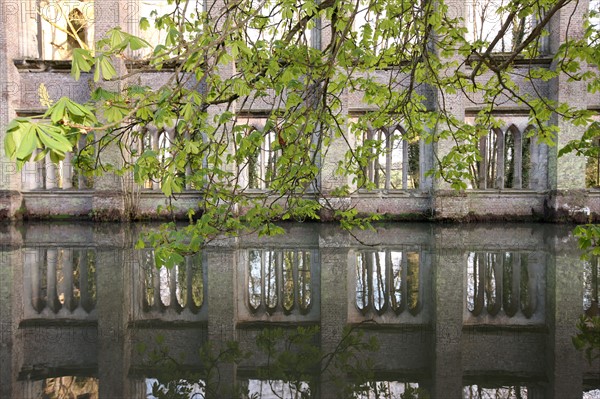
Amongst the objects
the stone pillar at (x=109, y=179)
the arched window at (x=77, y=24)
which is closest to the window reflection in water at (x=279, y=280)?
the stone pillar at (x=109, y=179)

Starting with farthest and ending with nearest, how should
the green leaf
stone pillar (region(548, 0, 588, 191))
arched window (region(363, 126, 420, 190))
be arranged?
arched window (region(363, 126, 420, 190)) → stone pillar (region(548, 0, 588, 191)) → the green leaf

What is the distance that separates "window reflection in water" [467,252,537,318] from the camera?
4.42 metres

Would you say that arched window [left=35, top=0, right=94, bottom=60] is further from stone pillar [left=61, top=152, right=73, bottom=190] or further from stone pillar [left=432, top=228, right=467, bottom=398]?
stone pillar [left=432, top=228, right=467, bottom=398]

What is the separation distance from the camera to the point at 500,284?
5387 millimetres

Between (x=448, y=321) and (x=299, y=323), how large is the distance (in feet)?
4.38

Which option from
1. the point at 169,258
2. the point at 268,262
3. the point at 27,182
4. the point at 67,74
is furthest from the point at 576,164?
the point at 27,182

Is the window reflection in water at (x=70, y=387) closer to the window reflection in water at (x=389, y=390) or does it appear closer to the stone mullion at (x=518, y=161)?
the window reflection in water at (x=389, y=390)

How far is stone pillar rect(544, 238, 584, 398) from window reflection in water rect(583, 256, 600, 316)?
0.05 metres

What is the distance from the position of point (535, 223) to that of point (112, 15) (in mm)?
13724

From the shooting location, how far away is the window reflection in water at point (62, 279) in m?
4.66

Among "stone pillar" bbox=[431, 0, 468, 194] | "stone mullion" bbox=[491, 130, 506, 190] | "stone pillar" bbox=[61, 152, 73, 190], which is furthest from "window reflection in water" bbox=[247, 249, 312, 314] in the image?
"stone pillar" bbox=[61, 152, 73, 190]

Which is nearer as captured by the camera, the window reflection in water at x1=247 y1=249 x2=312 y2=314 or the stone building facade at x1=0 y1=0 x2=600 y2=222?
the window reflection in water at x1=247 y1=249 x2=312 y2=314

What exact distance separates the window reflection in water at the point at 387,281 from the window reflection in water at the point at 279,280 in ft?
2.09

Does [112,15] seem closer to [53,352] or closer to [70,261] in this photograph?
[70,261]
